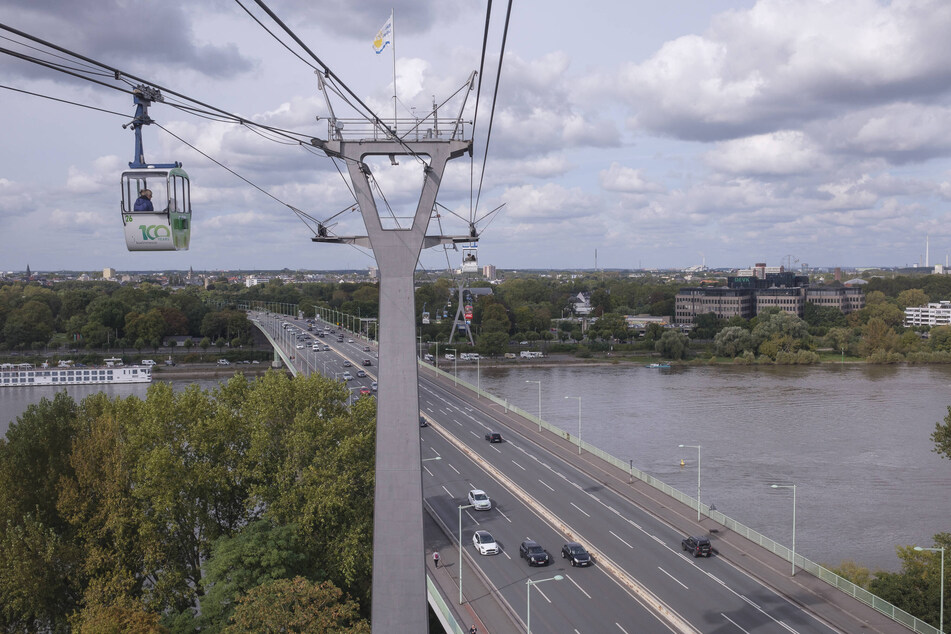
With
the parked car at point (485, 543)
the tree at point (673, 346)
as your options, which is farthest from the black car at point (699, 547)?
the tree at point (673, 346)

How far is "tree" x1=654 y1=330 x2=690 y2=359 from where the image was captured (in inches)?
2122

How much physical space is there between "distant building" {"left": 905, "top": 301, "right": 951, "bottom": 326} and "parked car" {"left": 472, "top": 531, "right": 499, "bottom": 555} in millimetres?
70823

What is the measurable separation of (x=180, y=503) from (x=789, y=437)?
21164mm

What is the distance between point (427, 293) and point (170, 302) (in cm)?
2321

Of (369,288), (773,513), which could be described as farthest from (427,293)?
(773,513)

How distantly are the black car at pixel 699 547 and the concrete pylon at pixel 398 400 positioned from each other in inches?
330

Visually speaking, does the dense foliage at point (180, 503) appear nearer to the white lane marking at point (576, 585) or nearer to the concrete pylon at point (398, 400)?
the white lane marking at point (576, 585)

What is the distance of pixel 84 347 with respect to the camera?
59.7 metres

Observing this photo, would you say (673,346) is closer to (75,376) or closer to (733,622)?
(75,376)

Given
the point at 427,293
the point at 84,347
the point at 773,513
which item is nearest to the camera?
the point at 773,513

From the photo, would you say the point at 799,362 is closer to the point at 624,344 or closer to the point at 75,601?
the point at 624,344

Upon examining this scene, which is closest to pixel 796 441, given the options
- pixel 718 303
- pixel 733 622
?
pixel 733 622

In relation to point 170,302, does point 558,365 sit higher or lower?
lower

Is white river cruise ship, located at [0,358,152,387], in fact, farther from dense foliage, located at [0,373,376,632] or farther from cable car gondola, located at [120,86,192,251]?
cable car gondola, located at [120,86,192,251]
